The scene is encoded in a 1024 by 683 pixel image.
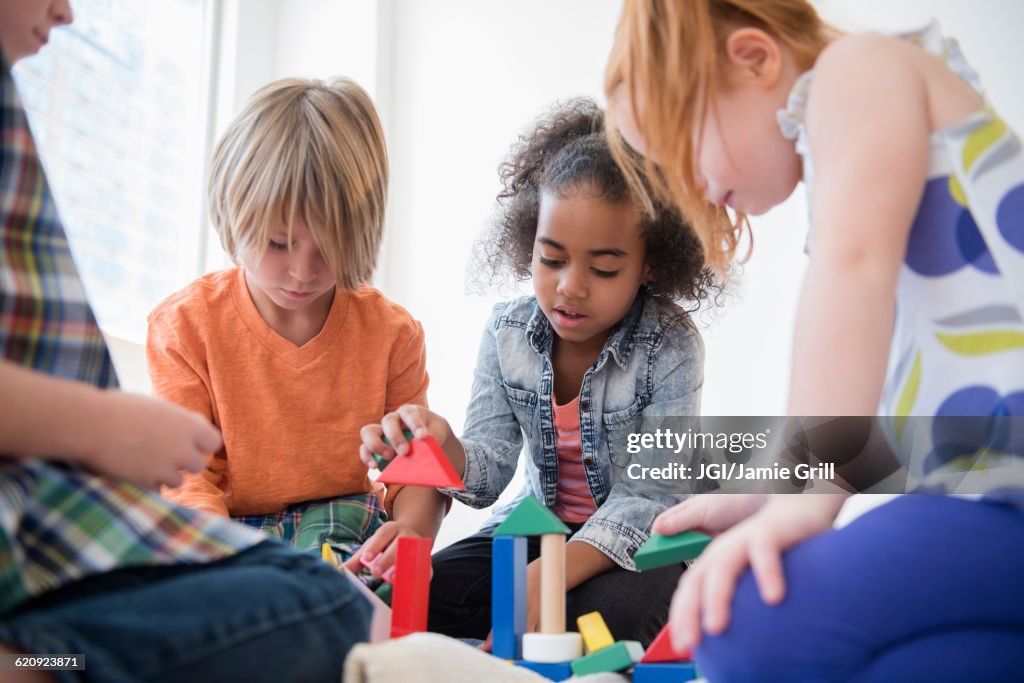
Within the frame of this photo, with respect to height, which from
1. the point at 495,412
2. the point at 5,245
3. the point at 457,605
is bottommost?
the point at 457,605

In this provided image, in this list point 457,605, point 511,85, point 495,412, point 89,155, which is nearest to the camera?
point 457,605

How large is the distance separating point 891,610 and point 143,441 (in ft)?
1.41

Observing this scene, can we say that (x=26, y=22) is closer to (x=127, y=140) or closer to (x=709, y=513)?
(x=709, y=513)

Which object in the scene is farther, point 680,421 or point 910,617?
point 680,421

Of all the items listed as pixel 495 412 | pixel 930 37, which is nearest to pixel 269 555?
pixel 930 37

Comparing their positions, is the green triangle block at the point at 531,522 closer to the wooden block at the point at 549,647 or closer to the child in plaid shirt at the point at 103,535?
the wooden block at the point at 549,647

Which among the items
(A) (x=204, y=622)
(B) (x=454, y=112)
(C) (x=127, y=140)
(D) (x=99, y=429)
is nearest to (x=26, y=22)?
(D) (x=99, y=429)

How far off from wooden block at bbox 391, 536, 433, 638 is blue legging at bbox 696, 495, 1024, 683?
1.32 feet

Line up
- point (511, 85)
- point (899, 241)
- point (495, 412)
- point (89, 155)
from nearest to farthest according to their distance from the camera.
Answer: point (899, 241), point (495, 412), point (89, 155), point (511, 85)

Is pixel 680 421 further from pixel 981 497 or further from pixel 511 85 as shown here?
pixel 511 85

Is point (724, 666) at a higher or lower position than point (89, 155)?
lower

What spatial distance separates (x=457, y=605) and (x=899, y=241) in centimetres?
78

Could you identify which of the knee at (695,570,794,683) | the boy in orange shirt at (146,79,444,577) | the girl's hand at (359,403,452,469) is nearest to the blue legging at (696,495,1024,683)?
the knee at (695,570,794,683)

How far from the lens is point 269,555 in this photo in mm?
573
